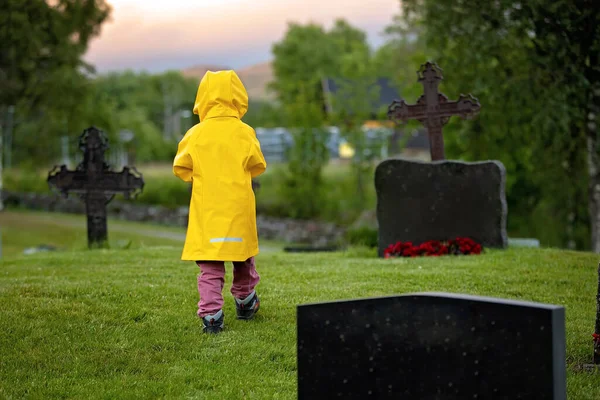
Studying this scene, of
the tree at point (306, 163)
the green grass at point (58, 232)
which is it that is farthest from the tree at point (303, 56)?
the green grass at point (58, 232)

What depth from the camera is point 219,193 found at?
654 centimetres

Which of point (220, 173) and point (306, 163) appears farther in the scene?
point (306, 163)

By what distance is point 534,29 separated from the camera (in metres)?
16.7

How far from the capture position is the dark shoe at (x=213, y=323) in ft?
21.4

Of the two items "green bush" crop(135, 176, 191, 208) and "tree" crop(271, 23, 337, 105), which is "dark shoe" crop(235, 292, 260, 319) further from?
"tree" crop(271, 23, 337, 105)

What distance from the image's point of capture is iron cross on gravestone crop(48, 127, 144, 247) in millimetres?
12961

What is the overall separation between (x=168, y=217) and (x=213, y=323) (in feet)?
88.9

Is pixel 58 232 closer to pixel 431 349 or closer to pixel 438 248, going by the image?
pixel 438 248

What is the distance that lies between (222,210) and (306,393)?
227 centimetres

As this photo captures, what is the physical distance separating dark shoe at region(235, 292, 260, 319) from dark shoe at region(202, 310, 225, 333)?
0.99 ft

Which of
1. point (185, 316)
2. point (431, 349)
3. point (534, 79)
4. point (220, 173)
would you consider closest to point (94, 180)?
point (185, 316)

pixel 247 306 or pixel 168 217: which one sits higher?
pixel 168 217

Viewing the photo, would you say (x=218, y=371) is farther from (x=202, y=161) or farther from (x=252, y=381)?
(x=202, y=161)

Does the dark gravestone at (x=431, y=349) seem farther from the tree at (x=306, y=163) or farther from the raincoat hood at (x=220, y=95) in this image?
the tree at (x=306, y=163)
